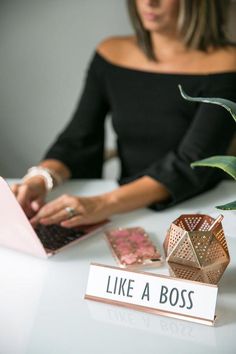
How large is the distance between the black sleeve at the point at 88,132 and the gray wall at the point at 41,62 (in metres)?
0.41

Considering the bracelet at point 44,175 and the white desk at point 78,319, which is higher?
the white desk at point 78,319

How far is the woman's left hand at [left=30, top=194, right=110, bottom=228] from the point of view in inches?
37.1

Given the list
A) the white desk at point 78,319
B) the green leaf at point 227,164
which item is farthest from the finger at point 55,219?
the green leaf at point 227,164

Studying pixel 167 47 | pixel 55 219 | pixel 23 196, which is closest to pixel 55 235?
pixel 55 219

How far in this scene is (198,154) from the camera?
44.0 inches

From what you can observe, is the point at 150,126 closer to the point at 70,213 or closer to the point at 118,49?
the point at 118,49

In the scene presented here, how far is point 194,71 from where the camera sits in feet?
4.16

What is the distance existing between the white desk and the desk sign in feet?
0.04

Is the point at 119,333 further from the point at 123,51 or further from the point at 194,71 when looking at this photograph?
the point at 123,51

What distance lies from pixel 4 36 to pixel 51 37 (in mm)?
174

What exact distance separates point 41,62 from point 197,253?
1.36 m

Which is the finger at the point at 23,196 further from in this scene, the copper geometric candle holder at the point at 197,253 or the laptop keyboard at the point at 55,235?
the copper geometric candle holder at the point at 197,253

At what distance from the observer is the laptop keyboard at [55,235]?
87 cm

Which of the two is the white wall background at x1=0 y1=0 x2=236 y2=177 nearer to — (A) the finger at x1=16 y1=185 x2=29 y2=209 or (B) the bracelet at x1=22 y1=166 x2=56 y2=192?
(B) the bracelet at x1=22 y1=166 x2=56 y2=192
